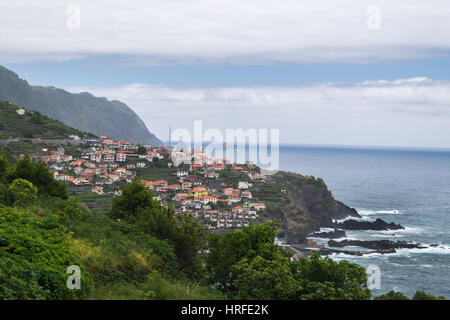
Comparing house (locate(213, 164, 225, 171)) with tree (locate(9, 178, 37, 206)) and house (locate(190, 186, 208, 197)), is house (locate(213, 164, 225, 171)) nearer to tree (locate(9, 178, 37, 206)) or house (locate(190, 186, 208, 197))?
house (locate(190, 186, 208, 197))

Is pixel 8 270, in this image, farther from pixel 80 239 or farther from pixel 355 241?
pixel 355 241

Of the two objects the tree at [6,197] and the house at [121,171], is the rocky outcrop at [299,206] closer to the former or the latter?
the house at [121,171]

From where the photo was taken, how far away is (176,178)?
6238cm

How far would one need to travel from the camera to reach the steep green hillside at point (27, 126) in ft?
218

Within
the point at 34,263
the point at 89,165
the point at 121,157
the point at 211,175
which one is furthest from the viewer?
the point at 121,157

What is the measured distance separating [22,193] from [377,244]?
40.3 metres

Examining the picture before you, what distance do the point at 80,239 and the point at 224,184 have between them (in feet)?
176

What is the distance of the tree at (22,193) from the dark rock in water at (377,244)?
37.1 metres

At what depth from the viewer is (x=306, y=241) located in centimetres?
4744

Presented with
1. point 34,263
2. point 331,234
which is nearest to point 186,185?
point 331,234

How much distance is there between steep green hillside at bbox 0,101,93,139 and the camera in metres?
66.5

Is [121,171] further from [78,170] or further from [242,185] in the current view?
[242,185]

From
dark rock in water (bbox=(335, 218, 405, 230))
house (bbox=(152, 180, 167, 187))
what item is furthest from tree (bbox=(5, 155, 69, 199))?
dark rock in water (bbox=(335, 218, 405, 230))

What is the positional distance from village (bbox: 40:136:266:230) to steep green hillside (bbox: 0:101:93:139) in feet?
15.4
